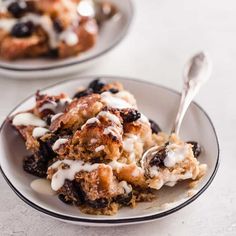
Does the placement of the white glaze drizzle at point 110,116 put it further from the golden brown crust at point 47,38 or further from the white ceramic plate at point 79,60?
the golden brown crust at point 47,38

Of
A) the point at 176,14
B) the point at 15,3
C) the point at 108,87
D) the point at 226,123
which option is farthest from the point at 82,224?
the point at 176,14

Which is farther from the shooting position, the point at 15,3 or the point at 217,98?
the point at 15,3

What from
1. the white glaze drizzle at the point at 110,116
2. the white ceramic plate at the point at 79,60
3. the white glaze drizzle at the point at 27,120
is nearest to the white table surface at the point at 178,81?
the white ceramic plate at the point at 79,60

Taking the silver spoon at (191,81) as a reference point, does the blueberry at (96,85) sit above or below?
above

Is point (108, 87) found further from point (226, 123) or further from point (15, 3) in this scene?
point (15, 3)

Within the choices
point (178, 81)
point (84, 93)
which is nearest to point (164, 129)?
point (84, 93)

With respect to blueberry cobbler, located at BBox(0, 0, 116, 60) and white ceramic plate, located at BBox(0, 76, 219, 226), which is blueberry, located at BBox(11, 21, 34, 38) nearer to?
blueberry cobbler, located at BBox(0, 0, 116, 60)

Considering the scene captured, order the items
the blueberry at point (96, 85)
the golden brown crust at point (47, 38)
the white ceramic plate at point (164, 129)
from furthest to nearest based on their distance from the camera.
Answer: the golden brown crust at point (47, 38)
the blueberry at point (96, 85)
the white ceramic plate at point (164, 129)
